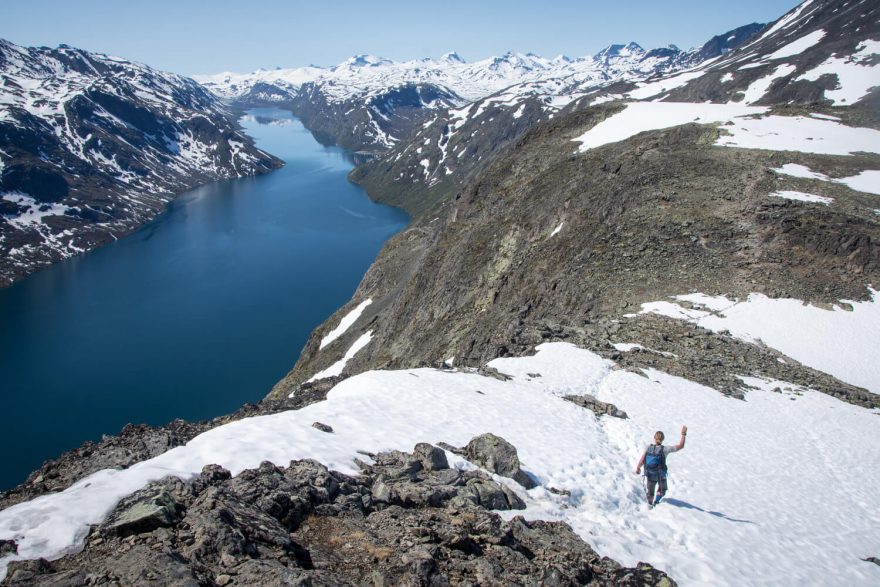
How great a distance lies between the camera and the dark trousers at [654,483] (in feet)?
39.3

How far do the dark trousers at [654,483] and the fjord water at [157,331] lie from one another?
78434 mm

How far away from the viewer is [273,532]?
770cm

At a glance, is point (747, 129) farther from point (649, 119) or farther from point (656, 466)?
point (656, 466)

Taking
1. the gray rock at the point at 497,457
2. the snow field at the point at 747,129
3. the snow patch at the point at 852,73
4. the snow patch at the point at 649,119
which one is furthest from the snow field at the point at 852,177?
the snow patch at the point at 852,73

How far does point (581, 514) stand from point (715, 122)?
49.7 metres

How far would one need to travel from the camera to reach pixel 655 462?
468 inches

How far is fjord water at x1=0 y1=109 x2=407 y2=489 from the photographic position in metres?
82.4

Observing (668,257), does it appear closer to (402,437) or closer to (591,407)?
(591,407)

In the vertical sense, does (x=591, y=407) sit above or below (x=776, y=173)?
below

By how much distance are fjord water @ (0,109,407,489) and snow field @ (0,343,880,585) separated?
73.1 meters

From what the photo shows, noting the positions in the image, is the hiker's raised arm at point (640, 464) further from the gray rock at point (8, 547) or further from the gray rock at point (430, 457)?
the gray rock at point (8, 547)

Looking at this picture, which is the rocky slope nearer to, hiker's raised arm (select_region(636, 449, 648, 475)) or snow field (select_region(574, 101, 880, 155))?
snow field (select_region(574, 101, 880, 155))

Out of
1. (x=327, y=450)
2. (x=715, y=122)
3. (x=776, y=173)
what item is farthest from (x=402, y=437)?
(x=715, y=122)

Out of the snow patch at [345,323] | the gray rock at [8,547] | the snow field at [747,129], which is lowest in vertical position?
the snow patch at [345,323]
